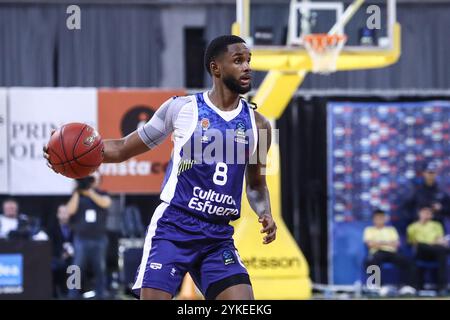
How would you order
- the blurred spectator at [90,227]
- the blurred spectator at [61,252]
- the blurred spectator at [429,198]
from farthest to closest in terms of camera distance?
the blurred spectator at [429,198] < the blurred spectator at [61,252] < the blurred spectator at [90,227]

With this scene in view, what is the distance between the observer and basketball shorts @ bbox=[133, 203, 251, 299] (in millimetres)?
6234

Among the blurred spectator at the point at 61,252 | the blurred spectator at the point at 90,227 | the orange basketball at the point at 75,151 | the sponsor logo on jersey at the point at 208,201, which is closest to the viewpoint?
the sponsor logo on jersey at the point at 208,201

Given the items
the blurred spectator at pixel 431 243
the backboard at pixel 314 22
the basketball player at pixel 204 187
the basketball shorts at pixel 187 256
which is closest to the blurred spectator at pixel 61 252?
the backboard at pixel 314 22

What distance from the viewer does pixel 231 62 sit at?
6.51 metres

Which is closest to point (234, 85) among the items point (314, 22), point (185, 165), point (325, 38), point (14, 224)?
point (185, 165)

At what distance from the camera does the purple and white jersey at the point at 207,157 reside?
6.35 metres

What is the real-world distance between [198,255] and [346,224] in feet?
36.1

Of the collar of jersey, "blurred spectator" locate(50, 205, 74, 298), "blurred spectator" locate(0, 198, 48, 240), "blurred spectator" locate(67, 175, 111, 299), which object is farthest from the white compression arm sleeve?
"blurred spectator" locate(50, 205, 74, 298)

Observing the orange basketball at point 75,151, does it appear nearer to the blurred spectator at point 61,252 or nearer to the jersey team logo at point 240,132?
the jersey team logo at point 240,132

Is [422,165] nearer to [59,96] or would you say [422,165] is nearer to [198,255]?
[59,96]

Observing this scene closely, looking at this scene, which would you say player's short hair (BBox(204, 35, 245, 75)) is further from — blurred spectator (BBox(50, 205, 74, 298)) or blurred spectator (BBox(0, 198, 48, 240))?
blurred spectator (BBox(50, 205, 74, 298))

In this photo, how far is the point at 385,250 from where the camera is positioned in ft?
52.0

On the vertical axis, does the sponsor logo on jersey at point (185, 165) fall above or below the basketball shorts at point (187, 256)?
above

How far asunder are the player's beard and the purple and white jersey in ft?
0.49
